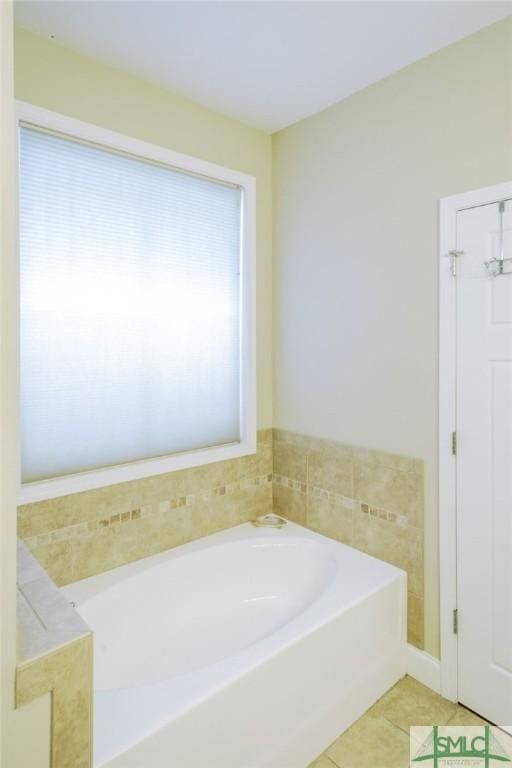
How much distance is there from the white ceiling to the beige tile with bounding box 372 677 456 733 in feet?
9.03

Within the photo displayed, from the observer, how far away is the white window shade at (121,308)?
6.15 ft

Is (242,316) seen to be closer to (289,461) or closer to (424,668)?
(289,461)

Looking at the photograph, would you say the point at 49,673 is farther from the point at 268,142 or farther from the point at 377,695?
the point at 268,142

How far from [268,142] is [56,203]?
1.37 m

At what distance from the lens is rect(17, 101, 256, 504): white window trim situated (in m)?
1.87

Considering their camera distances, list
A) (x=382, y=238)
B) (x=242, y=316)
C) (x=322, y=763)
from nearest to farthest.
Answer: (x=322, y=763) < (x=382, y=238) < (x=242, y=316)

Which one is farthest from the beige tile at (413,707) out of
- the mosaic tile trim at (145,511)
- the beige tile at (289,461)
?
the mosaic tile trim at (145,511)

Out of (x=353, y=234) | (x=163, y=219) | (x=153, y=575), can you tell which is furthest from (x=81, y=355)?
(x=353, y=234)

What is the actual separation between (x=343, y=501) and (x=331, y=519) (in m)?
0.14

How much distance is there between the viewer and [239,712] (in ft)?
4.67

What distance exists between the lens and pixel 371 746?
169 cm

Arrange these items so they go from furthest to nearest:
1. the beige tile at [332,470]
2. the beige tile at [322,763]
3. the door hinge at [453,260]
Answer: the beige tile at [332,470], the door hinge at [453,260], the beige tile at [322,763]

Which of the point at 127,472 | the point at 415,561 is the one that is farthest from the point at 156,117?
the point at 415,561

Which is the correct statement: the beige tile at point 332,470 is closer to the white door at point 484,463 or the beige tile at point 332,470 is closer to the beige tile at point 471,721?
the white door at point 484,463
